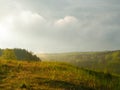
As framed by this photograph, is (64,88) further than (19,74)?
No

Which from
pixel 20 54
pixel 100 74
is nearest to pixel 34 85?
pixel 100 74

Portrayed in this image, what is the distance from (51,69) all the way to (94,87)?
7.65 meters

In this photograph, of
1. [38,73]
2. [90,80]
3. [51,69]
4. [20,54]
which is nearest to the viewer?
[90,80]

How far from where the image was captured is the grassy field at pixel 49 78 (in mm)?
26655

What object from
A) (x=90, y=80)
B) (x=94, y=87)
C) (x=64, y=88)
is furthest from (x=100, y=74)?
(x=64, y=88)

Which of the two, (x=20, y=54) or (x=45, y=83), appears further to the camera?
(x=20, y=54)

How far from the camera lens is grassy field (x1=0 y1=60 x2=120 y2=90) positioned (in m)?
26.7

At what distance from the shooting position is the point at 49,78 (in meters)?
29.4

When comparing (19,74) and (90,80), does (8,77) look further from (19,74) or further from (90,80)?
(90,80)

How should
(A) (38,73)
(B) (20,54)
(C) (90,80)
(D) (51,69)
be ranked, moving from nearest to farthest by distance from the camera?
(C) (90,80)
(A) (38,73)
(D) (51,69)
(B) (20,54)

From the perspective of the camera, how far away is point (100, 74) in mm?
34594

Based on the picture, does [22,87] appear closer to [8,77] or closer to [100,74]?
[8,77]

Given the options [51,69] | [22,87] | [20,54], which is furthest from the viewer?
[20,54]

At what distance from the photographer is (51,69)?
34375mm
